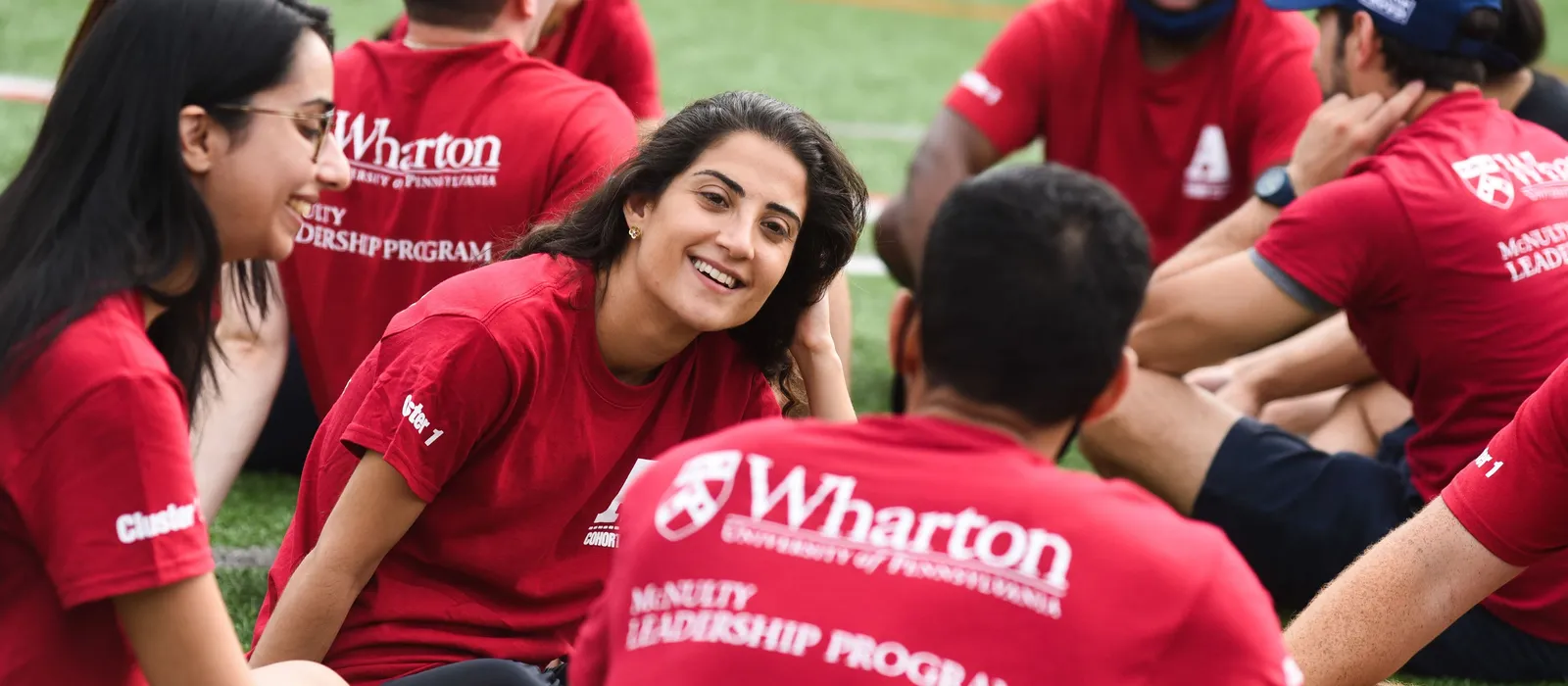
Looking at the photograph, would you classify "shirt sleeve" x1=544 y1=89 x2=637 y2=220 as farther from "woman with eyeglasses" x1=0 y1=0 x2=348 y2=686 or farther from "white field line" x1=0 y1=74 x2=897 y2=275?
"white field line" x1=0 y1=74 x2=897 y2=275

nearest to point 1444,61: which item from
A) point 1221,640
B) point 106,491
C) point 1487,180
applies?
point 1487,180

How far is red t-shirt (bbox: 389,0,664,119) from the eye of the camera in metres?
5.32

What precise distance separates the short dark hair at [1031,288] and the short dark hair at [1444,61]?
96.7 inches

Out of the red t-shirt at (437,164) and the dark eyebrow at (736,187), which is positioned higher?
the dark eyebrow at (736,187)

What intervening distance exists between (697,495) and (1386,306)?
249 cm

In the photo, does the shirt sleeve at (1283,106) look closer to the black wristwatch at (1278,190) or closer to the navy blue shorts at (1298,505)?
the black wristwatch at (1278,190)

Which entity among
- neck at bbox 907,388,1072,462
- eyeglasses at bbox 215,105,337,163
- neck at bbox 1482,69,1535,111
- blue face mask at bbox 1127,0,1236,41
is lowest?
blue face mask at bbox 1127,0,1236,41

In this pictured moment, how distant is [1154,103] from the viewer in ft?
18.9

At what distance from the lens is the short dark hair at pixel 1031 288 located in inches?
74.8

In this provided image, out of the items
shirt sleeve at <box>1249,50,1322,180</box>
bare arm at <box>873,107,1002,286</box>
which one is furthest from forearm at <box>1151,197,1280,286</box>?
bare arm at <box>873,107,1002,286</box>

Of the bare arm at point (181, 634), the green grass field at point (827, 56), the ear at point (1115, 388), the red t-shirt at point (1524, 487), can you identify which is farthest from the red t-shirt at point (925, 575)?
the green grass field at point (827, 56)

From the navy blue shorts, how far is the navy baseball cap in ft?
3.13

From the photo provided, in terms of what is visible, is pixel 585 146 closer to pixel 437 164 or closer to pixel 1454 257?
pixel 437 164

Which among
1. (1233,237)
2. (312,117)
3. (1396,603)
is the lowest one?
(1233,237)
